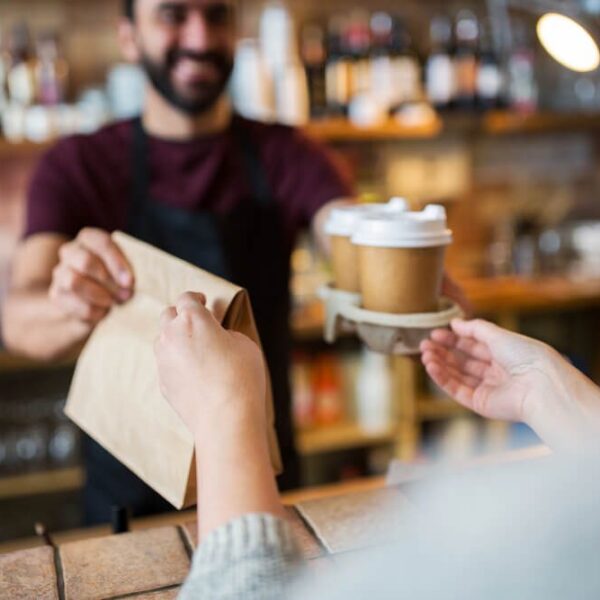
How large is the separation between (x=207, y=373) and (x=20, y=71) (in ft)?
7.22

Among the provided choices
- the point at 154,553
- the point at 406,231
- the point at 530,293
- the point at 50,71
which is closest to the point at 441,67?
the point at 530,293

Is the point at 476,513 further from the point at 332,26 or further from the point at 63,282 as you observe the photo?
the point at 332,26

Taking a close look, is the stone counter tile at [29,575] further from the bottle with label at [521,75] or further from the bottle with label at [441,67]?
the bottle with label at [521,75]

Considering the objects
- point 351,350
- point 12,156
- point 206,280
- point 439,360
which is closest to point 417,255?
point 439,360

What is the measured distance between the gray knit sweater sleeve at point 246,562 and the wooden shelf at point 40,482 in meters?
2.06

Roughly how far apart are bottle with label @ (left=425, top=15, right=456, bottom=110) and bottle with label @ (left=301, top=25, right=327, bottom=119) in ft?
1.51

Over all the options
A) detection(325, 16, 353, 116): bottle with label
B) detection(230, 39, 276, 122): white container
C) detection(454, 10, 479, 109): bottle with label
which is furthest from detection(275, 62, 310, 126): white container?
detection(454, 10, 479, 109): bottle with label

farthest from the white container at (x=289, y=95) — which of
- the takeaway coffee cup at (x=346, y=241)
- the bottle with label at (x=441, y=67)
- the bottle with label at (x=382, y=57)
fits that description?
the takeaway coffee cup at (x=346, y=241)

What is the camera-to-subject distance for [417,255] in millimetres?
1012

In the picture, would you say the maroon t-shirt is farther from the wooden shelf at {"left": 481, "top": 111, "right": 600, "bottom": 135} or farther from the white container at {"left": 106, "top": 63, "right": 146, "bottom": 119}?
the wooden shelf at {"left": 481, "top": 111, "right": 600, "bottom": 135}

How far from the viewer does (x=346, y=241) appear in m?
1.18

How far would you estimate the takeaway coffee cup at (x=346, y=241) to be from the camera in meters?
1.15

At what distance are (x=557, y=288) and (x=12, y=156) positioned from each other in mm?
2162

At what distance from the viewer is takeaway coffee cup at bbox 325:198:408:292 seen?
1.15 m
